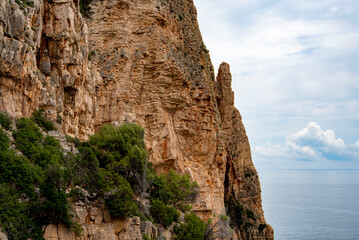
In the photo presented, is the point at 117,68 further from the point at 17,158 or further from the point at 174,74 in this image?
the point at 17,158

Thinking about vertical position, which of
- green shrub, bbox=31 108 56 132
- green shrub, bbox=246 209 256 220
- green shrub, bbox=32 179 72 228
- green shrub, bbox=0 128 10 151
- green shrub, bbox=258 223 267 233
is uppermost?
green shrub, bbox=31 108 56 132

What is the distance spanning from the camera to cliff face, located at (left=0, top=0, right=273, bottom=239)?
20172mm

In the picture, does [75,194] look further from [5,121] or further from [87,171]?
[5,121]

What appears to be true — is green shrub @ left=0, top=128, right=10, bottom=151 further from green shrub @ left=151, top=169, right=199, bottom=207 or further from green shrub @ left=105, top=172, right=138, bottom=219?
green shrub @ left=151, top=169, right=199, bottom=207

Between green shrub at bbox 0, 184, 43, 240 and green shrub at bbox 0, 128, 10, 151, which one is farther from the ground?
green shrub at bbox 0, 128, 10, 151

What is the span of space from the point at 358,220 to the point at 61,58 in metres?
77.4

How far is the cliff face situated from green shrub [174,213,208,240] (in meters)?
5.57

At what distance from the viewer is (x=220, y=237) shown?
114ft

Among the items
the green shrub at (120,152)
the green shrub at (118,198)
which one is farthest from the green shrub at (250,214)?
the green shrub at (118,198)

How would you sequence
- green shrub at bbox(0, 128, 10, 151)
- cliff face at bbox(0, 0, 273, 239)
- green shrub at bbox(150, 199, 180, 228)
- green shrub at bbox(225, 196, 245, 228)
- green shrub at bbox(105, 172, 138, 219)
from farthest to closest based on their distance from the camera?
green shrub at bbox(225, 196, 245, 228), green shrub at bbox(150, 199, 180, 228), cliff face at bbox(0, 0, 273, 239), green shrub at bbox(105, 172, 138, 219), green shrub at bbox(0, 128, 10, 151)

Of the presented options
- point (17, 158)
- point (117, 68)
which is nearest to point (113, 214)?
point (17, 158)

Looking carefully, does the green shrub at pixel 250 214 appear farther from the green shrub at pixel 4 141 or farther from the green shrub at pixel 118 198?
the green shrub at pixel 4 141

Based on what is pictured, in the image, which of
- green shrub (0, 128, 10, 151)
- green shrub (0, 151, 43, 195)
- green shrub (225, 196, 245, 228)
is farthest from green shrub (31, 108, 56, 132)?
green shrub (225, 196, 245, 228)

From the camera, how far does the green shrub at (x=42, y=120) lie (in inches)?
821
